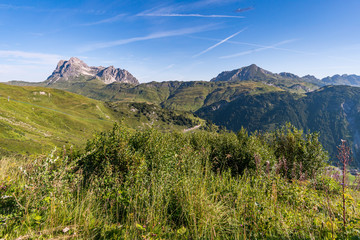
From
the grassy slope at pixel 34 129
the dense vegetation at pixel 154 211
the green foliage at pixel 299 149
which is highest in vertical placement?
the dense vegetation at pixel 154 211

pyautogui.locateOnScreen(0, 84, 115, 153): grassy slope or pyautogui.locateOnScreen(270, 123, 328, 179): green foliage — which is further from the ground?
pyautogui.locateOnScreen(270, 123, 328, 179): green foliage

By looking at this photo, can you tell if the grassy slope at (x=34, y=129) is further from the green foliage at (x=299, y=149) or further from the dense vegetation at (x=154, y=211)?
the green foliage at (x=299, y=149)

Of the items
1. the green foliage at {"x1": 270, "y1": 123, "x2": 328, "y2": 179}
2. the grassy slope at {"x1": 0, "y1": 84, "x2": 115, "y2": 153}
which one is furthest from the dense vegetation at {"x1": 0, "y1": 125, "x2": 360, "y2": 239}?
the grassy slope at {"x1": 0, "y1": 84, "x2": 115, "y2": 153}

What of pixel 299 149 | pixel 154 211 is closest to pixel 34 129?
pixel 299 149

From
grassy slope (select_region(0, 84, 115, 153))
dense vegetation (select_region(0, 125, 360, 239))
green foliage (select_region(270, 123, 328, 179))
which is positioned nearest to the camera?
dense vegetation (select_region(0, 125, 360, 239))

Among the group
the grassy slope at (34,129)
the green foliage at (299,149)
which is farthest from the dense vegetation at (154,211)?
the grassy slope at (34,129)

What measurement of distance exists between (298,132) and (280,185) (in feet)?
50.3

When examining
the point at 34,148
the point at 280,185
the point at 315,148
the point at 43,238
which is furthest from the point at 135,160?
the point at 34,148

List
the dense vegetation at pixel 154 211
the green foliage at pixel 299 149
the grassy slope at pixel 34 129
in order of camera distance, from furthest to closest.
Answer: the grassy slope at pixel 34 129, the green foliage at pixel 299 149, the dense vegetation at pixel 154 211

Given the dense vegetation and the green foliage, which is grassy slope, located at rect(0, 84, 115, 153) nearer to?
the dense vegetation

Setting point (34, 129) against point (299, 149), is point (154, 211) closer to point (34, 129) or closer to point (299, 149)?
point (299, 149)

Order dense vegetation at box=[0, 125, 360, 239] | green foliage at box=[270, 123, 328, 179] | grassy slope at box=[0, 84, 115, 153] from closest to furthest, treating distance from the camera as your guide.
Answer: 1. dense vegetation at box=[0, 125, 360, 239]
2. green foliage at box=[270, 123, 328, 179]
3. grassy slope at box=[0, 84, 115, 153]

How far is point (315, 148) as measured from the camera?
17.7 m

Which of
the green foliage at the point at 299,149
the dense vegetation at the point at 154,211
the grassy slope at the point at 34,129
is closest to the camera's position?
the dense vegetation at the point at 154,211
